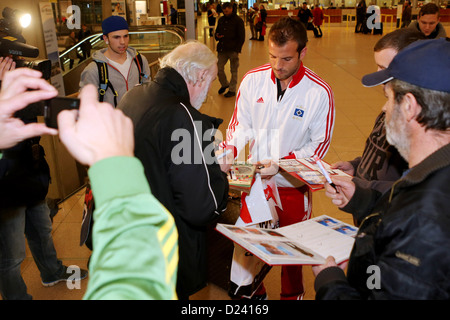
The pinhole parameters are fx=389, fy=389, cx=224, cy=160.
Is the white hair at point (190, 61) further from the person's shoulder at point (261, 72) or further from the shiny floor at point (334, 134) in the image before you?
the shiny floor at point (334, 134)

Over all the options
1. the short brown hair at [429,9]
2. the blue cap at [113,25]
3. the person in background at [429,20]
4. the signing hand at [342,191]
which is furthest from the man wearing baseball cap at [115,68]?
the short brown hair at [429,9]

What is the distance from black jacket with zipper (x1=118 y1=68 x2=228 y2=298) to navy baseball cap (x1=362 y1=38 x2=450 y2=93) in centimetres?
84

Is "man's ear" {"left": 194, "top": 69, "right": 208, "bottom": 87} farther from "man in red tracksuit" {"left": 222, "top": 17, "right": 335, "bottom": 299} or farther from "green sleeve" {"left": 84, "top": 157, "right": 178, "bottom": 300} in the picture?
"green sleeve" {"left": 84, "top": 157, "right": 178, "bottom": 300}

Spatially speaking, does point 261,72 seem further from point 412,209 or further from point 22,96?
point 22,96

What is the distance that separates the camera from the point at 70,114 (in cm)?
73

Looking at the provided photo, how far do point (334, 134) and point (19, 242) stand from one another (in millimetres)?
5110

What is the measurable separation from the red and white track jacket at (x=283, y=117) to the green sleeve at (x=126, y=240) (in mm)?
2151

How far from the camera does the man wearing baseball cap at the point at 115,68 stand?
3.74m

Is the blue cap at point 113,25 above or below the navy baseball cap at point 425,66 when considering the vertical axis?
above

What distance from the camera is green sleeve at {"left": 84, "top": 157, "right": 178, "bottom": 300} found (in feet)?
2.11

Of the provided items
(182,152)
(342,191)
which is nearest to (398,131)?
(342,191)

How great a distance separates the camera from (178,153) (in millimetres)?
1718

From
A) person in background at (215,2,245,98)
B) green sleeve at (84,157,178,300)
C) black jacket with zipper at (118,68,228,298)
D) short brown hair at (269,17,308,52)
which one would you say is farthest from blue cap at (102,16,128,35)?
person in background at (215,2,245,98)
